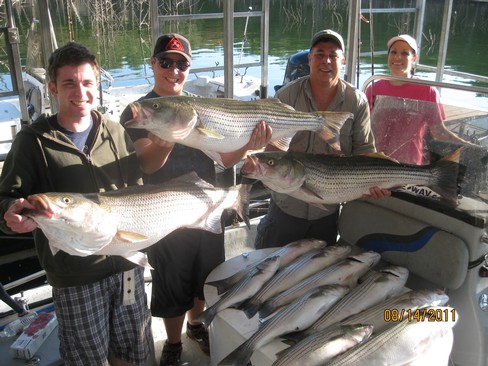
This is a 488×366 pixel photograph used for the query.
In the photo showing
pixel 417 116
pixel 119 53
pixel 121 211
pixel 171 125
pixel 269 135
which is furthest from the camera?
pixel 119 53

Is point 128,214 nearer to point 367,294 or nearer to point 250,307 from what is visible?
point 250,307

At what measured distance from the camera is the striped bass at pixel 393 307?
8.45 ft

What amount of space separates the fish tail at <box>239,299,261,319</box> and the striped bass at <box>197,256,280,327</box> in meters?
0.04

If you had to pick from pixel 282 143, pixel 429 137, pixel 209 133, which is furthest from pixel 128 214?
A: pixel 429 137

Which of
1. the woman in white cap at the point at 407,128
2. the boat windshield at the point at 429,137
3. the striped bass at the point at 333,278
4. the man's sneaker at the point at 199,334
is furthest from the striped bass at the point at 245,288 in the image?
the woman in white cap at the point at 407,128

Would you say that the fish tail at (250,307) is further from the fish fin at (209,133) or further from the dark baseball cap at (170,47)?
the dark baseball cap at (170,47)

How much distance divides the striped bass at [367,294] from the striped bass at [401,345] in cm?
28

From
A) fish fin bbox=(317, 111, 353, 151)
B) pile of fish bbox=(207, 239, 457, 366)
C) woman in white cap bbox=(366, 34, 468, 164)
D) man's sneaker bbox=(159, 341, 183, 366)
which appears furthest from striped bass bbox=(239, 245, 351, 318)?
man's sneaker bbox=(159, 341, 183, 366)

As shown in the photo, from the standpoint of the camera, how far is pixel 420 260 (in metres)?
3.04

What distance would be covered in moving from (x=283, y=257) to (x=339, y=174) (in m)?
0.68

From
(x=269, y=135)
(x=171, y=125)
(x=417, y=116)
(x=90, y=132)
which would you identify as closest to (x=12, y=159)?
(x=90, y=132)

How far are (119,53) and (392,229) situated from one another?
1585 centimetres

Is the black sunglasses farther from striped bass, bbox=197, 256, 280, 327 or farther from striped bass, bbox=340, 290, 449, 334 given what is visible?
striped bass, bbox=340, 290, 449, 334

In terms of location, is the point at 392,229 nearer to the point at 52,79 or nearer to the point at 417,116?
the point at 417,116
